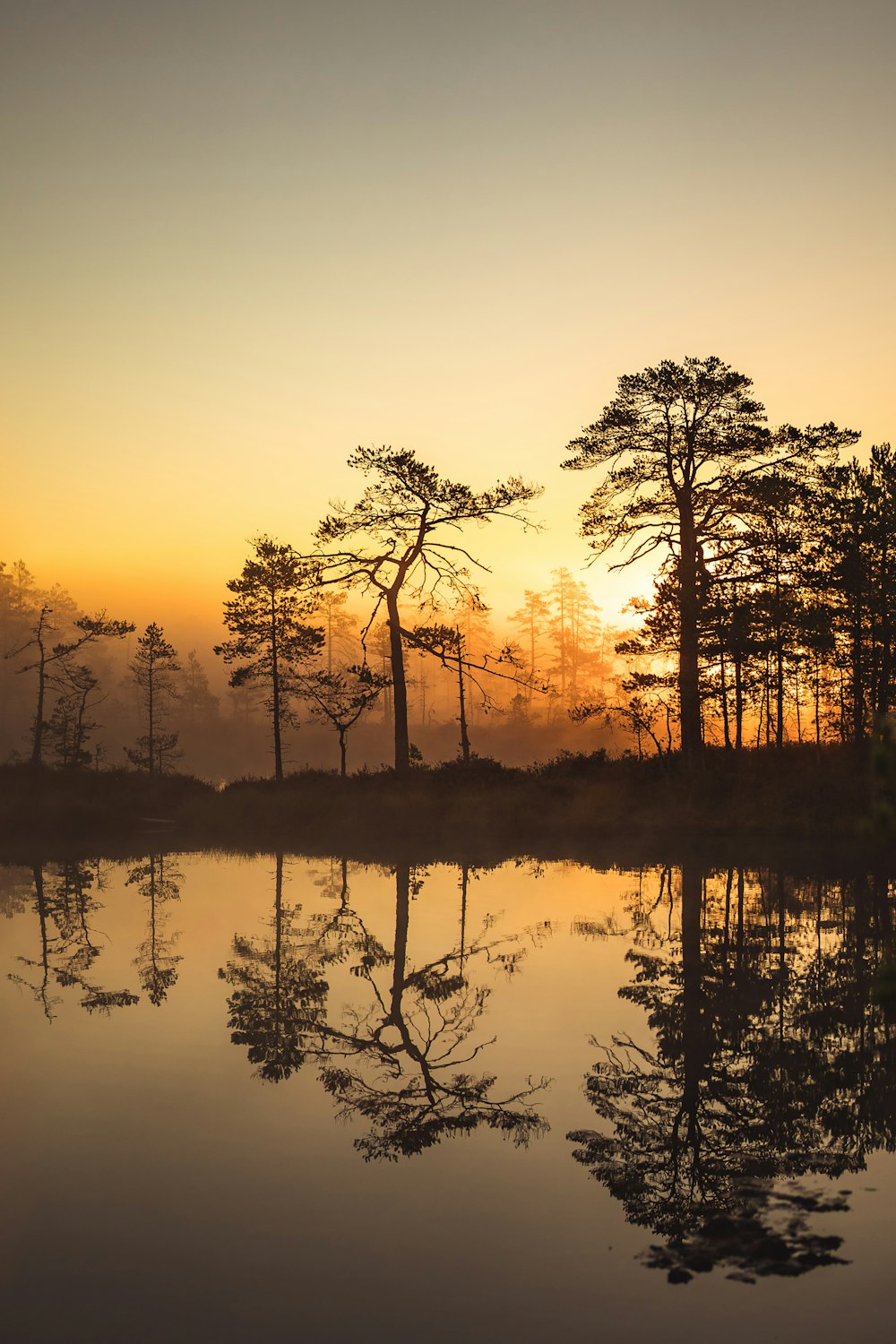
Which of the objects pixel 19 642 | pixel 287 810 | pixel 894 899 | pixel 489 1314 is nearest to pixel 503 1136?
pixel 489 1314

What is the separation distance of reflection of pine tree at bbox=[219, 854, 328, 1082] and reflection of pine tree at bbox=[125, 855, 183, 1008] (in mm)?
946

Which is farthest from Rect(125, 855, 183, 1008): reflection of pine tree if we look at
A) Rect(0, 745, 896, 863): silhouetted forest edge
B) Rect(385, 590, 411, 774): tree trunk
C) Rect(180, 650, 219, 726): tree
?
Rect(180, 650, 219, 726): tree

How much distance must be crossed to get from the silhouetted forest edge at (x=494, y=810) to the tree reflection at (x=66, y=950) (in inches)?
332

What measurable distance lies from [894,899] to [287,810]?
71.6ft

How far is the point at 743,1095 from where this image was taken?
8.95 metres

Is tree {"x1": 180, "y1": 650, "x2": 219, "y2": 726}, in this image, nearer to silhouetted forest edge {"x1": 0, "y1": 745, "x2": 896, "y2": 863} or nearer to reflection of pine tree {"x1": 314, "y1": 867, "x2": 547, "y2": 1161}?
silhouetted forest edge {"x1": 0, "y1": 745, "x2": 896, "y2": 863}

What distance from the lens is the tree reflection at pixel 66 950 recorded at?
13.6m

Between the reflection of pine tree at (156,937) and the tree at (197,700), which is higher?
the tree at (197,700)

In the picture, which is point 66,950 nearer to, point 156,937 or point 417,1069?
point 156,937

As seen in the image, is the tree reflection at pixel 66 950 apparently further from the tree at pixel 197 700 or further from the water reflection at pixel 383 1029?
the tree at pixel 197 700

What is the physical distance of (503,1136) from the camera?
27.2ft

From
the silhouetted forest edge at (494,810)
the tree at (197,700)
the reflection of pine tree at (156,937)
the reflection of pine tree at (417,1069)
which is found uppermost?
the tree at (197,700)

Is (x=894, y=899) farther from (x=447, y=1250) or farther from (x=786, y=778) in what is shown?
(x=447, y=1250)

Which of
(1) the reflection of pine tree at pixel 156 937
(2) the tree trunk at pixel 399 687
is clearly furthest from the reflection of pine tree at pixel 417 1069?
(2) the tree trunk at pixel 399 687
